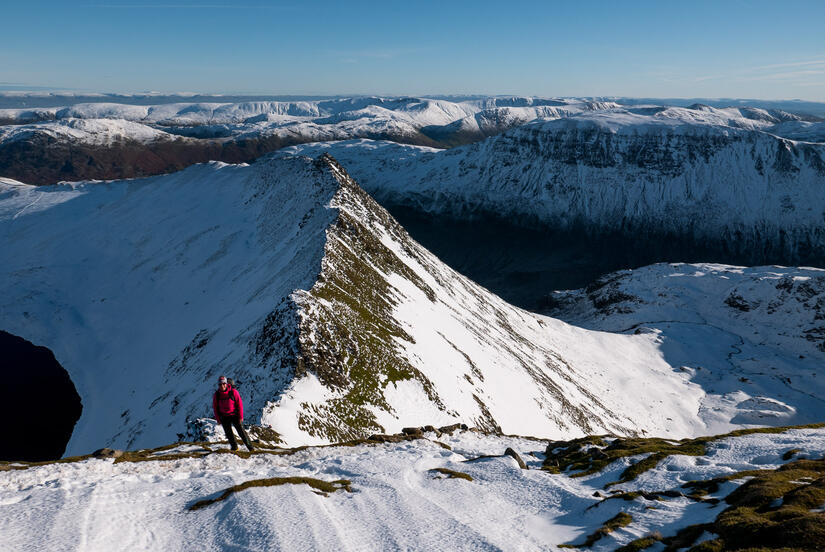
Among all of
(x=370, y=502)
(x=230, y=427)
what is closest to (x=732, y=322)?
(x=370, y=502)

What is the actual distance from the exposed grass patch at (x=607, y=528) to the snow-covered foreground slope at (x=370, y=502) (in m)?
0.09

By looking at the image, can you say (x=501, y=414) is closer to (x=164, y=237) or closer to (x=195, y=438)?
(x=195, y=438)

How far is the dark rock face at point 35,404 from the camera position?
5525cm

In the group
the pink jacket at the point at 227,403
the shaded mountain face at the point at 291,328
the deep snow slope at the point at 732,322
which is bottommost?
the deep snow slope at the point at 732,322

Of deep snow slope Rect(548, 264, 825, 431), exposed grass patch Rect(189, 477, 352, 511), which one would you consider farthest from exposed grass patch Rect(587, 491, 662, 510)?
deep snow slope Rect(548, 264, 825, 431)

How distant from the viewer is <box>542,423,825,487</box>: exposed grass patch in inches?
910

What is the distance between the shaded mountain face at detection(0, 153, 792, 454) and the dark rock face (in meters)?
2.35

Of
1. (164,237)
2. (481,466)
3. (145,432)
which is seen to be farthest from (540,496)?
(164,237)

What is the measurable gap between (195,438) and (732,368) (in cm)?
11673

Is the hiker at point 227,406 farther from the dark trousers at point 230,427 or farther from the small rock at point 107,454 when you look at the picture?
the small rock at point 107,454

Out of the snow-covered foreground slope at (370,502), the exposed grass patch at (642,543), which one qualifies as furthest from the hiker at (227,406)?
the exposed grass patch at (642,543)

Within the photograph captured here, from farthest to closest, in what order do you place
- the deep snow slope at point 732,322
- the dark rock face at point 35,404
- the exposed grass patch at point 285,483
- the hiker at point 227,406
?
the deep snow slope at point 732,322, the dark rock face at point 35,404, the hiker at point 227,406, the exposed grass patch at point 285,483

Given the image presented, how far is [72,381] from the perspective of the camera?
70938 millimetres

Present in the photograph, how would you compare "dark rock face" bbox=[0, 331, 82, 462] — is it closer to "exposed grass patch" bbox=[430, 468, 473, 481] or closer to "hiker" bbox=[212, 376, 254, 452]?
"hiker" bbox=[212, 376, 254, 452]
